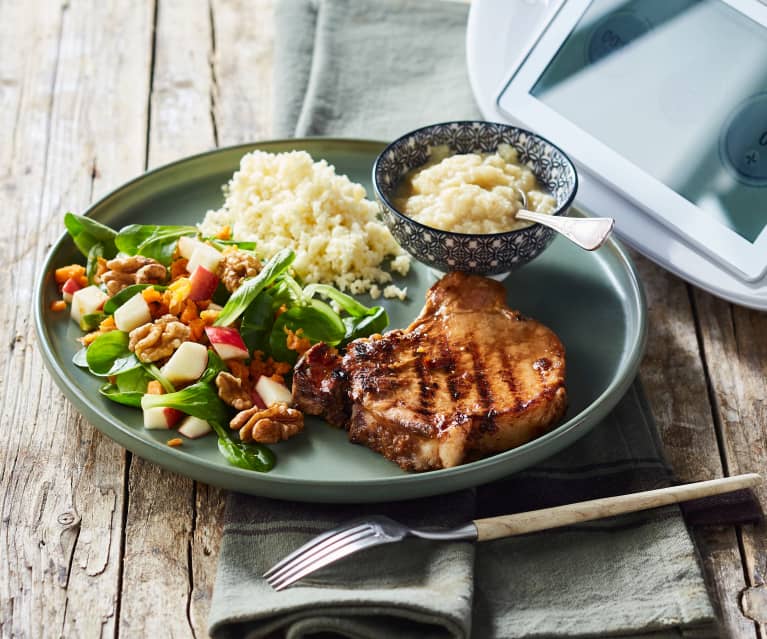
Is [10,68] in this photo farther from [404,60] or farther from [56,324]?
[56,324]

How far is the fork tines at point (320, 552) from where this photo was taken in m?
2.34

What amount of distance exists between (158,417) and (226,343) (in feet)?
0.98

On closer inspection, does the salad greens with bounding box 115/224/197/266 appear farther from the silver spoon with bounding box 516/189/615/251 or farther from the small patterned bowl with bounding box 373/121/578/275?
the silver spoon with bounding box 516/189/615/251

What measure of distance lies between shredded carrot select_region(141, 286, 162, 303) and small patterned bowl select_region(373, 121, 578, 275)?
0.77 metres

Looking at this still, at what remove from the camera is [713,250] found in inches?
130

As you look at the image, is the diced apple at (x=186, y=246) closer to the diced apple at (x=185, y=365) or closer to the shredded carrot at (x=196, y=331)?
the shredded carrot at (x=196, y=331)

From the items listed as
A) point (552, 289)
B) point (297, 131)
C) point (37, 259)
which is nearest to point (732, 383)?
point (552, 289)

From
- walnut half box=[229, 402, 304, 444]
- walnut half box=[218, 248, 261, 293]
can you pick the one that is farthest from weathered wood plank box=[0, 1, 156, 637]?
walnut half box=[218, 248, 261, 293]

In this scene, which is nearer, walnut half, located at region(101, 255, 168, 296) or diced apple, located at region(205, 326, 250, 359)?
diced apple, located at region(205, 326, 250, 359)

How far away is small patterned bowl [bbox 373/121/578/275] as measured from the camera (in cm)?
304

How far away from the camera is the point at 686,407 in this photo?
122 inches

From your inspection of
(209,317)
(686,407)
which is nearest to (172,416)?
(209,317)

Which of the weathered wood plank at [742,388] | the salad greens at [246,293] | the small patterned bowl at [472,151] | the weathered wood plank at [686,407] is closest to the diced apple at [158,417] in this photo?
the salad greens at [246,293]

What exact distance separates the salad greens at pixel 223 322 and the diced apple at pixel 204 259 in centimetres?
7
